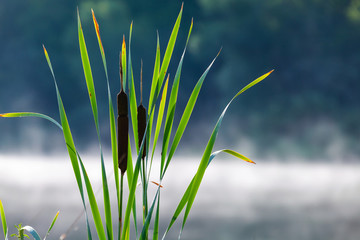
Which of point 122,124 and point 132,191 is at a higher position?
point 122,124

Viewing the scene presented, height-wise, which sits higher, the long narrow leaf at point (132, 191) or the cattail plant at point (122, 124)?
the cattail plant at point (122, 124)

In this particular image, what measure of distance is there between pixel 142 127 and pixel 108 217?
0.29 metres

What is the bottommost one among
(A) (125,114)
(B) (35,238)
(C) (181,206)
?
(B) (35,238)

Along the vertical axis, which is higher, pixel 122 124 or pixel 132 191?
pixel 122 124

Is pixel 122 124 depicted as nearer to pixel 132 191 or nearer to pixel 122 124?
pixel 122 124

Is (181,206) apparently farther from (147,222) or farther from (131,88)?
(131,88)

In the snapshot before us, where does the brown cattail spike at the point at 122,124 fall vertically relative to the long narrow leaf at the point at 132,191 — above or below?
above

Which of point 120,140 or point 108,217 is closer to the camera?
point 120,140

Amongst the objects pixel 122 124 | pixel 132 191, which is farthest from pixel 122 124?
pixel 132 191

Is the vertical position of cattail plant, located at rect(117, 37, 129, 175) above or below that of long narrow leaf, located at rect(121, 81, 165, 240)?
above

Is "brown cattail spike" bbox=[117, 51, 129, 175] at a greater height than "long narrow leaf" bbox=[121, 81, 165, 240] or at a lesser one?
greater

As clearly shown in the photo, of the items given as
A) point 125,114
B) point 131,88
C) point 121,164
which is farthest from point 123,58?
point 121,164

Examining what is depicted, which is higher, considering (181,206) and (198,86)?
(198,86)

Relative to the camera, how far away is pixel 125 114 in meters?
1.18
